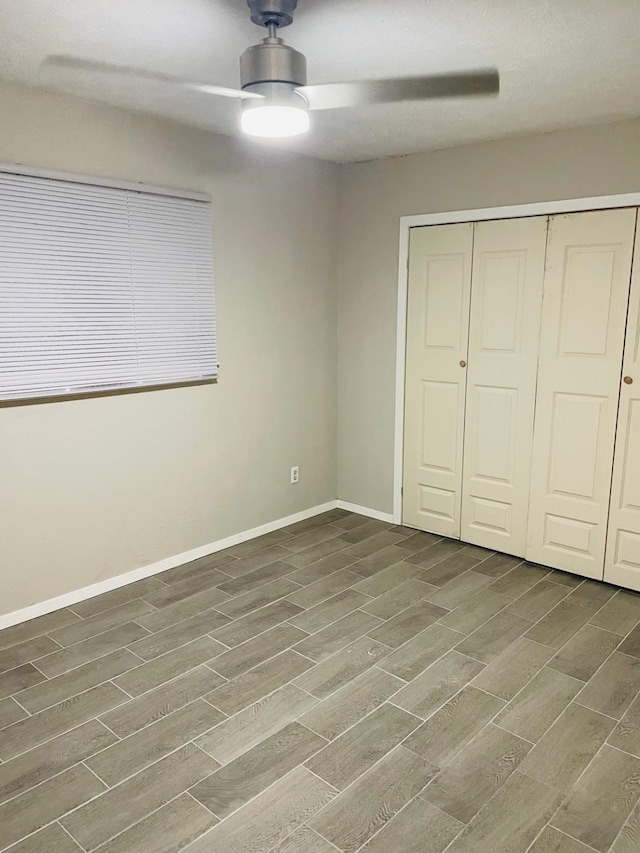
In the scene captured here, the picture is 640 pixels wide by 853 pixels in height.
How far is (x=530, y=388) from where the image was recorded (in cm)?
357

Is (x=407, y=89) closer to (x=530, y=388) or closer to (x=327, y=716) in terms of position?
(x=530, y=388)

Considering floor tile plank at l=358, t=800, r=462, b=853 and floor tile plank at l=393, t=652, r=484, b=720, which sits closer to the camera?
floor tile plank at l=358, t=800, r=462, b=853

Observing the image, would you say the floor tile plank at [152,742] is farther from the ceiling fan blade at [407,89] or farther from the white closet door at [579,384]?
the ceiling fan blade at [407,89]

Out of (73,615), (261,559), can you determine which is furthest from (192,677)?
(261,559)

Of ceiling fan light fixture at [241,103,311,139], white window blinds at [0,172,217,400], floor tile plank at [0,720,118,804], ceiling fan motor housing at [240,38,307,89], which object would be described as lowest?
floor tile plank at [0,720,118,804]

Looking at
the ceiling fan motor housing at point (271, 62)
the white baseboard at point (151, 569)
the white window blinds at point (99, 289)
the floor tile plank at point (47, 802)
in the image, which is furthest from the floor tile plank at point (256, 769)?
the ceiling fan motor housing at point (271, 62)

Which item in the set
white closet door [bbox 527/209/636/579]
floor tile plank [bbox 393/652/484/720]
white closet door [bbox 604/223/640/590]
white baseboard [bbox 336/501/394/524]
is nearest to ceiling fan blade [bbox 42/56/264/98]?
white closet door [bbox 527/209/636/579]

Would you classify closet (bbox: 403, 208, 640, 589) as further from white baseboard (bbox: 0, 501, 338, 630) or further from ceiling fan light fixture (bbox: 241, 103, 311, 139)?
ceiling fan light fixture (bbox: 241, 103, 311, 139)

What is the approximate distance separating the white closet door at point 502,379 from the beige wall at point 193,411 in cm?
111

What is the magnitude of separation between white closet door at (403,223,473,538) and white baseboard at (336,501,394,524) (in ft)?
0.53

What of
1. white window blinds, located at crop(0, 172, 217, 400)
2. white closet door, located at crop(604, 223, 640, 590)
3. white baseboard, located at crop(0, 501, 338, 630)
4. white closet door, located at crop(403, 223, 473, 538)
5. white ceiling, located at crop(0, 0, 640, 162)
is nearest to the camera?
white ceiling, located at crop(0, 0, 640, 162)

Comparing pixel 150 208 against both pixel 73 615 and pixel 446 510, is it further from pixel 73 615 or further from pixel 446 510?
pixel 446 510

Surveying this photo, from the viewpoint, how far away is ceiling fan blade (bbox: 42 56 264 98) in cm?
238

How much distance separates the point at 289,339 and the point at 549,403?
168 centimetres
